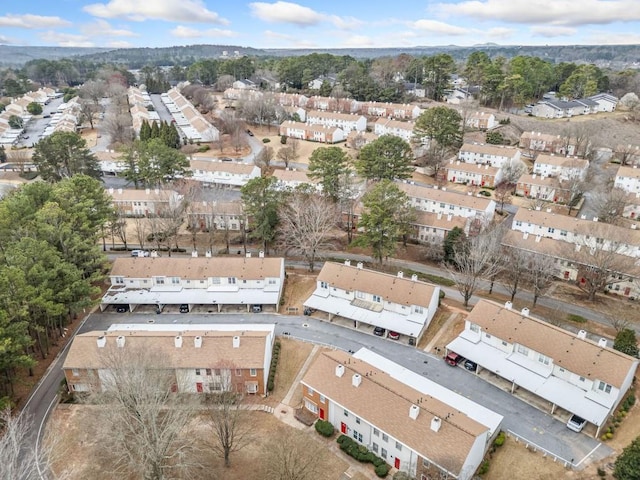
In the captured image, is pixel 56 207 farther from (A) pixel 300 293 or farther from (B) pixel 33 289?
(A) pixel 300 293

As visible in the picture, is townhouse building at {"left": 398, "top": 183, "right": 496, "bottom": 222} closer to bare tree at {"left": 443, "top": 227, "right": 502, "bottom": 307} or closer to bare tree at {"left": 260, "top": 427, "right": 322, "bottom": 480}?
bare tree at {"left": 443, "top": 227, "right": 502, "bottom": 307}

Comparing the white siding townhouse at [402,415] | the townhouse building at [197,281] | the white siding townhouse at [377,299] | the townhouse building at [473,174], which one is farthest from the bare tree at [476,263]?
the townhouse building at [473,174]

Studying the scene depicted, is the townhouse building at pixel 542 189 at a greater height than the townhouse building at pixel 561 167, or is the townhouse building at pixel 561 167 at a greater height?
the townhouse building at pixel 561 167

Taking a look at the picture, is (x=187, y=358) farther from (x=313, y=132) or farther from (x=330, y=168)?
(x=313, y=132)

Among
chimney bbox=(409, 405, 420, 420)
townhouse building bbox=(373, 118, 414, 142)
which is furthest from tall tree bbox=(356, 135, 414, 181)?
Answer: chimney bbox=(409, 405, 420, 420)

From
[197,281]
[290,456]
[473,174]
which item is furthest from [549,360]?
[473,174]

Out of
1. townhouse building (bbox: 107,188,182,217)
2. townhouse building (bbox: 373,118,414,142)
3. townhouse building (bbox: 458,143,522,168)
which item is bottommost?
townhouse building (bbox: 107,188,182,217)

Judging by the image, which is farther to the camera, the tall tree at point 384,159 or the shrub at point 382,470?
the tall tree at point 384,159

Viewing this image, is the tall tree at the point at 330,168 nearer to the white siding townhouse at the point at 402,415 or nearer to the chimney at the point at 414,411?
the white siding townhouse at the point at 402,415

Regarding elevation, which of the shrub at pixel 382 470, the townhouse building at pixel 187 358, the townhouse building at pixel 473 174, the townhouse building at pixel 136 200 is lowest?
the shrub at pixel 382 470
